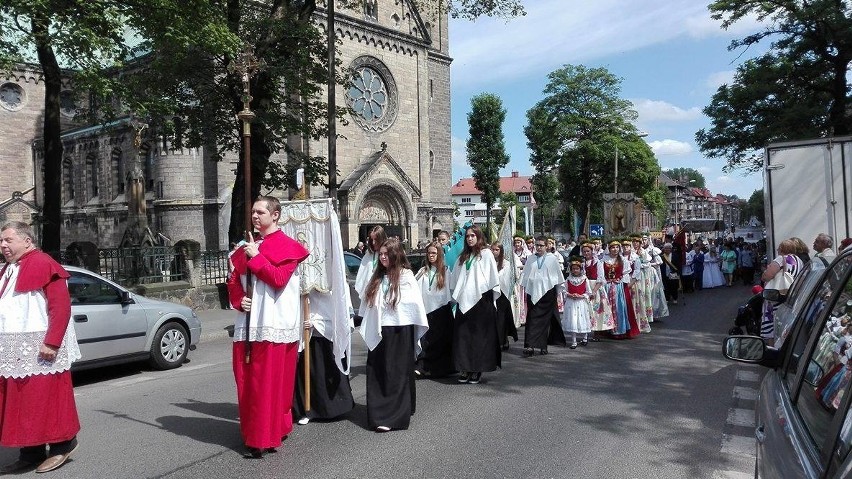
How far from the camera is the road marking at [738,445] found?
5.43 metres

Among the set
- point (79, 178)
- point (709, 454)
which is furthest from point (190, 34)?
point (79, 178)

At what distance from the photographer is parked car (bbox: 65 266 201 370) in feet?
28.6

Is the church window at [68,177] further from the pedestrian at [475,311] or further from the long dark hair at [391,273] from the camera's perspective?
the long dark hair at [391,273]

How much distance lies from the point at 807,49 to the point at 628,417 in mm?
23248

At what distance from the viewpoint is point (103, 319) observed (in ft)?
29.2

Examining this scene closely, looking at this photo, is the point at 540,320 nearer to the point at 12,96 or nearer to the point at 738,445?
the point at 738,445

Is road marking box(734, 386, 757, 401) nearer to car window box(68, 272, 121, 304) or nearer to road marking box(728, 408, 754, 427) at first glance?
road marking box(728, 408, 754, 427)

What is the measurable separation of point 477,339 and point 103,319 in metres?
4.99

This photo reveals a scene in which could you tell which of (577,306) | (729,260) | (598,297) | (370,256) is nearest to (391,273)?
(370,256)

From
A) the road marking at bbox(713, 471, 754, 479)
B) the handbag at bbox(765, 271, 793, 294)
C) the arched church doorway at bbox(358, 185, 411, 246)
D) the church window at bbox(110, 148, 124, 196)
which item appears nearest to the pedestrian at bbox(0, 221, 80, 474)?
the road marking at bbox(713, 471, 754, 479)

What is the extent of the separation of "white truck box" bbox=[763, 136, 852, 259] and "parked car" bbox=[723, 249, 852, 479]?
8.77 meters

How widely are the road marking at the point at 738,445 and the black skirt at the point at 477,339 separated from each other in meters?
2.96

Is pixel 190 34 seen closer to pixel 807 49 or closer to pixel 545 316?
pixel 545 316

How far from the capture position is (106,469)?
5.11 m
